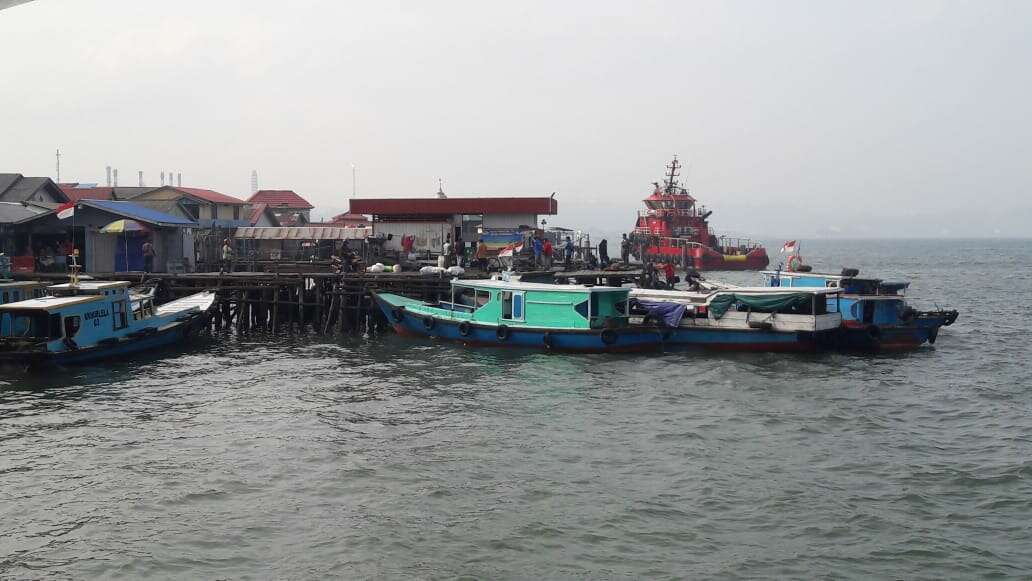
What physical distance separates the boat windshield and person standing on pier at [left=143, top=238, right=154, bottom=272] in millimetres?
13083

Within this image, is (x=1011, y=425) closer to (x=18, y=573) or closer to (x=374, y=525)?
(x=374, y=525)

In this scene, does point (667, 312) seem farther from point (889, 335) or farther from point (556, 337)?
point (889, 335)

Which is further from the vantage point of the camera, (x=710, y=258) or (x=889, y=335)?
(x=710, y=258)

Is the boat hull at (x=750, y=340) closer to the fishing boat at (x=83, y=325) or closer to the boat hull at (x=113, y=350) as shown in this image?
the boat hull at (x=113, y=350)

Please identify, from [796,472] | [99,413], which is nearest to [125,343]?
[99,413]

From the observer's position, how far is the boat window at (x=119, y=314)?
98.0ft

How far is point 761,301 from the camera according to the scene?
1244 inches

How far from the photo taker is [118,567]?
13469mm

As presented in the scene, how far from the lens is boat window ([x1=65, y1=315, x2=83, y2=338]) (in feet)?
90.7

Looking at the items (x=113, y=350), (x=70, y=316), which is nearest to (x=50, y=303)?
(x=70, y=316)

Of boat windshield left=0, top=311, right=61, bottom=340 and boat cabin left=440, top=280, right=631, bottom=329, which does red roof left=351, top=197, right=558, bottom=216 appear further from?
boat windshield left=0, top=311, right=61, bottom=340

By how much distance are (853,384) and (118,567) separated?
70.1 ft

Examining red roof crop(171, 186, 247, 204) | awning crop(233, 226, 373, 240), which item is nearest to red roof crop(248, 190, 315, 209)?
red roof crop(171, 186, 247, 204)

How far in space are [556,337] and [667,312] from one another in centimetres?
439
